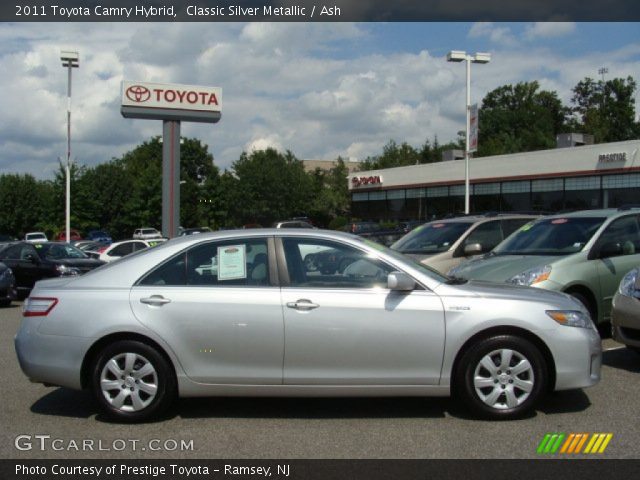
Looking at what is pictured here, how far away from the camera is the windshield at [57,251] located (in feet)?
55.3

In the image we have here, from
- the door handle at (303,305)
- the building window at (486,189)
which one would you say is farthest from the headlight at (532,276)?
the building window at (486,189)

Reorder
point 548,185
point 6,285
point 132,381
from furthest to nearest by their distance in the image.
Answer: point 548,185
point 6,285
point 132,381

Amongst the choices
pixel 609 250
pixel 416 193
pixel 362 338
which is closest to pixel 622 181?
pixel 416 193

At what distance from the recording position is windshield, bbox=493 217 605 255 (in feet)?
30.6

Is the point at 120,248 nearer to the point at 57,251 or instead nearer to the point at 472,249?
the point at 57,251

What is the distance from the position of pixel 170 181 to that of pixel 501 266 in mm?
30888

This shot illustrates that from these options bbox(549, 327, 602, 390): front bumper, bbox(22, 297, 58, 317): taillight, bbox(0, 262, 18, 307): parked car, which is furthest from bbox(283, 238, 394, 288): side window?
bbox(0, 262, 18, 307): parked car

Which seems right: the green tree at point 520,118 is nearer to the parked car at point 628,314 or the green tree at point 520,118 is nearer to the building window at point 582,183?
the building window at point 582,183

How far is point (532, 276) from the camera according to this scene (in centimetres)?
858

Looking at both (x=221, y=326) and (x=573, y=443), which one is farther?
(x=221, y=326)

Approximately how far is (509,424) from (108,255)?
686 inches

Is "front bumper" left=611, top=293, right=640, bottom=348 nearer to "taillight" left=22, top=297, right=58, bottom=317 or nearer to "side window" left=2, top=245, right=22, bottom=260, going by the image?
"taillight" left=22, top=297, right=58, bottom=317

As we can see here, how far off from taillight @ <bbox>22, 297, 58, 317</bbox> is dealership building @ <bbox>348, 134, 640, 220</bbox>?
106ft

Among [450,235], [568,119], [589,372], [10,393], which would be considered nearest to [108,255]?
[450,235]
